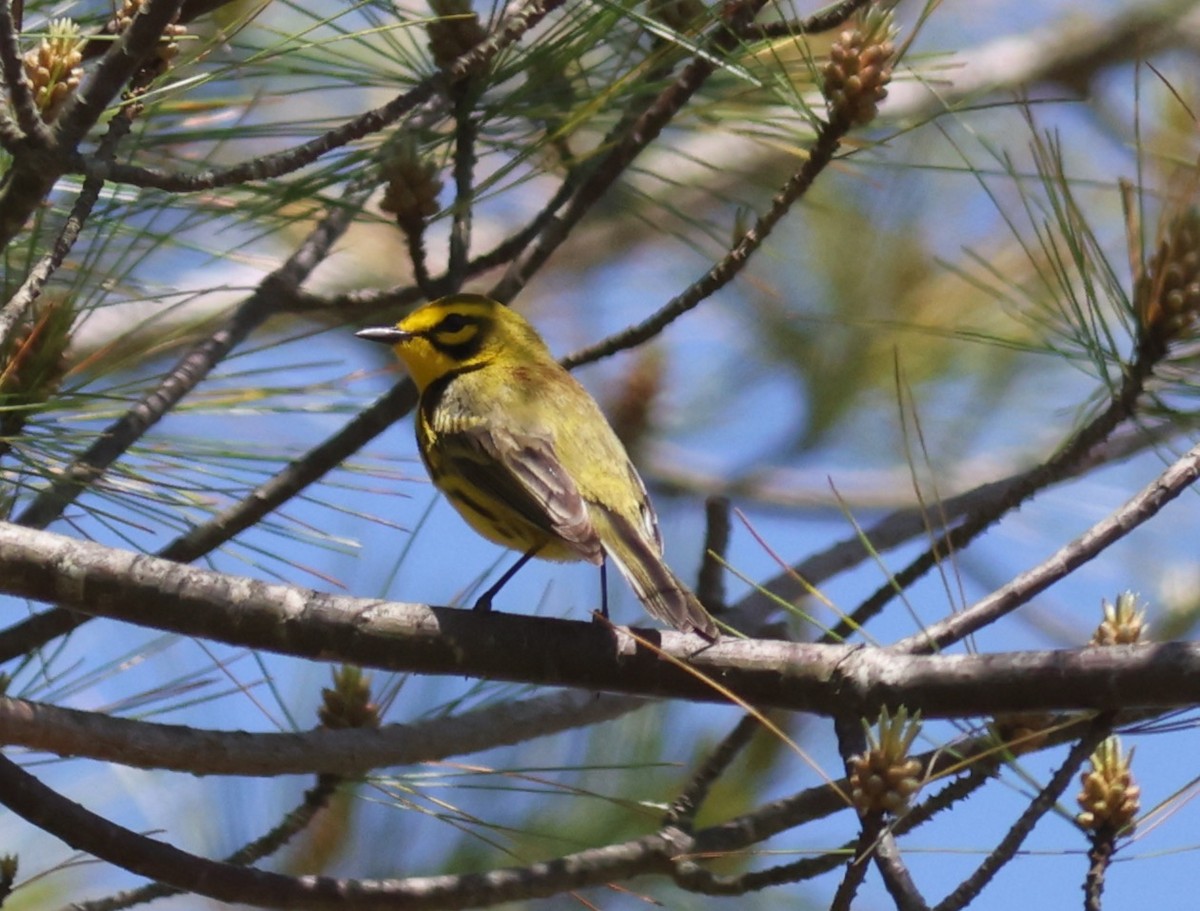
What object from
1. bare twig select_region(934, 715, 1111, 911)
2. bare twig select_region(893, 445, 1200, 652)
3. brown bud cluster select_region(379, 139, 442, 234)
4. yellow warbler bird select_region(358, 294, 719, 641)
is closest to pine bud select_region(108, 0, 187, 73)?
brown bud cluster select_region(379, 139, 442, 234)

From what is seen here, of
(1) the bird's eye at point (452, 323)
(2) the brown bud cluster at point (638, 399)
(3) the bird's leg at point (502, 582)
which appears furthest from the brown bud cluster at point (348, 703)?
(2) the brown bud cluster at point (638, 399)

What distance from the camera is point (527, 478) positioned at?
2.69 m

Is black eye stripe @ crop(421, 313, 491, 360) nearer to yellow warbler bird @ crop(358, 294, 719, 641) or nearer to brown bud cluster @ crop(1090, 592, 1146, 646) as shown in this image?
yellow warbler bird @ crop(358, 294, 719, 641)

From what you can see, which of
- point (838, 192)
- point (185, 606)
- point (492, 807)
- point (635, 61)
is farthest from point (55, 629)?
point (838, 192)

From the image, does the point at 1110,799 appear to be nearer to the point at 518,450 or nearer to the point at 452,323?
the point at 518,450

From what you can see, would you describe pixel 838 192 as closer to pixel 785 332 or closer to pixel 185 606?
pixel 785 332

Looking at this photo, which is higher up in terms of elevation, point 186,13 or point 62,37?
point 186,13

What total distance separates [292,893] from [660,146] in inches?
61.9

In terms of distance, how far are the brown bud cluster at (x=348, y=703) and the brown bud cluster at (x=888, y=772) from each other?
4.12ft

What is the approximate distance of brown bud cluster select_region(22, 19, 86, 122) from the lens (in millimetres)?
2062

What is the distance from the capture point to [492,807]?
10.5ft

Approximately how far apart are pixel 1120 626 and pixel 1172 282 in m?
0.46

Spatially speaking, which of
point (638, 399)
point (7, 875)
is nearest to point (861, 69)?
point (7, 875)

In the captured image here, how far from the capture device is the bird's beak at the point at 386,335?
310 cm
